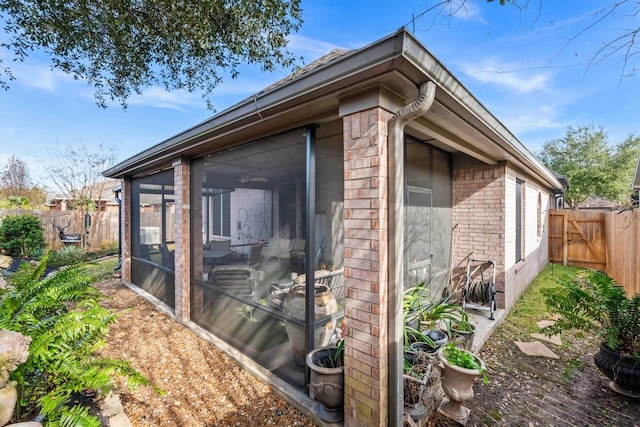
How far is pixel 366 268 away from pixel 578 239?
36.8 feet

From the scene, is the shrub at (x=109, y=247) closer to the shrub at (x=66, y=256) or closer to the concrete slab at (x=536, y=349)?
the shrub at (x=66, y=256)

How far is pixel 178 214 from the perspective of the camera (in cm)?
457

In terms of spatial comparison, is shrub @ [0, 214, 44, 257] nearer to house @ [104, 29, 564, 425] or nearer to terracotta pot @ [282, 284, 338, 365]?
house @ [104, 29, 564, 425]

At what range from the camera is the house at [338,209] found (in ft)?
6.81

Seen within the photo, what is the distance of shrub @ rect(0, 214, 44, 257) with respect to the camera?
32.8ft

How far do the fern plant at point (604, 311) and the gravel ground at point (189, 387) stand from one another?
2.89 metres

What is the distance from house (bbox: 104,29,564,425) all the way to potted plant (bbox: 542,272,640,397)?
5.32 ft

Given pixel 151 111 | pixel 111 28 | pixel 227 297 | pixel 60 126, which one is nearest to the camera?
pixel 111 28

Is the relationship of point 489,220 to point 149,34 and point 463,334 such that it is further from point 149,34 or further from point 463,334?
point 149,34

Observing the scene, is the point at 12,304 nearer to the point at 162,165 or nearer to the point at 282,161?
the point at 282,161

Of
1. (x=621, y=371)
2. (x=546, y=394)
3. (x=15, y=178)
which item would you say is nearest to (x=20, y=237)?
(x=15, y=178)

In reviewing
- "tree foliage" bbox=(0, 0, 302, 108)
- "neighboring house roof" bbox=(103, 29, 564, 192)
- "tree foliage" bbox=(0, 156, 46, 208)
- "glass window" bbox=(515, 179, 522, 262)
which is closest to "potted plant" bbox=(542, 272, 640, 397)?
"neighboring house roof" bbox=(103, 29, 564, 192)

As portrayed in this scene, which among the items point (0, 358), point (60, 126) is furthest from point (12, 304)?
point (60, 126)

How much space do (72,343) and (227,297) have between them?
183cm
